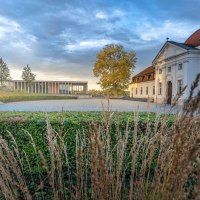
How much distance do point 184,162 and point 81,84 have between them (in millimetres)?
71481

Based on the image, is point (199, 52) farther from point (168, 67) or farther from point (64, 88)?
point (64, 88)

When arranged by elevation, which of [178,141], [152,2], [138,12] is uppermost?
[152,2]

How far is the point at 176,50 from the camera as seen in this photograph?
2798 cm

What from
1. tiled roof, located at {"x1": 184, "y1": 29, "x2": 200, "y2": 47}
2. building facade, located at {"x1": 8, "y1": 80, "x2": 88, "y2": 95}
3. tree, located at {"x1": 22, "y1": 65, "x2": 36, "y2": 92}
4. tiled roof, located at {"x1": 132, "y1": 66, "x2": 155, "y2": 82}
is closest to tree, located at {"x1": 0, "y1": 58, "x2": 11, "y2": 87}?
tree, located at {"x1": 22, "y1": 65, "x2": 36, "y2": 92}

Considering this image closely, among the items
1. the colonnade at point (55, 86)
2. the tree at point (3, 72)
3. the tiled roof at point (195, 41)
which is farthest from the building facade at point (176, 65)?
the colonnade at point (55, 86)

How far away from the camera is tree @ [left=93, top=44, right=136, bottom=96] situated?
40.6 metres

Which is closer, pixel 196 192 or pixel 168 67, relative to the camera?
pixel 196 192

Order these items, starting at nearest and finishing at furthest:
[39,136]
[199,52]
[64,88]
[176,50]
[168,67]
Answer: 1. [39,136]
2. [199,52]
3. [176,50]
4. [168,67]
5. [64,88]

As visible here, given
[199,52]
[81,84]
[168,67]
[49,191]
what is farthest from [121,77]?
[49,191]

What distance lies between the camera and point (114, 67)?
137ft

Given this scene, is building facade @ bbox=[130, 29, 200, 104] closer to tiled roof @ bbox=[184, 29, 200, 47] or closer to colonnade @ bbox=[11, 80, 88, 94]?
tiled roof @ bbox=[184, 29, 200, 47]

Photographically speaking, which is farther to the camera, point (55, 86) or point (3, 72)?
point (55, 86)

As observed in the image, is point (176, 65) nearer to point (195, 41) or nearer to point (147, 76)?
point (195, 41)

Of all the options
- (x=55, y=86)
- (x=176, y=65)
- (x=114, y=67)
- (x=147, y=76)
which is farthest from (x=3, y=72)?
(x=176, y=65)
